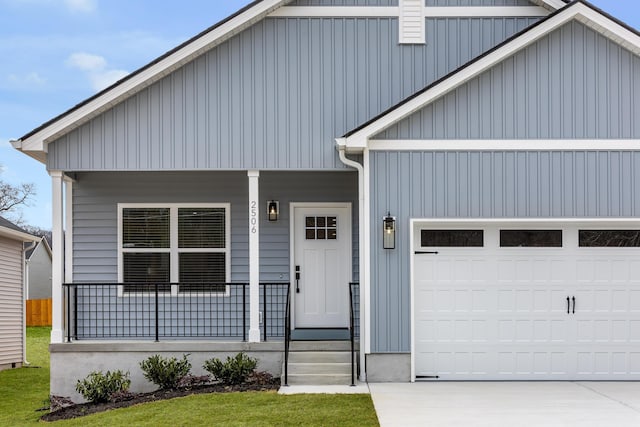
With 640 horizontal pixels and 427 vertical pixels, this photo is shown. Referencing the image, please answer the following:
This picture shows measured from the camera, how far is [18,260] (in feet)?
57.3

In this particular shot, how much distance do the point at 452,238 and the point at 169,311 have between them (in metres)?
4.85

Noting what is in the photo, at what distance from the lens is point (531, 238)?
10.1m

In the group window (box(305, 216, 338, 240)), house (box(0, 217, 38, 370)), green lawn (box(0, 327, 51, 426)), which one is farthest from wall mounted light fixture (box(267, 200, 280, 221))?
house (box(0, 217, 38, 370))

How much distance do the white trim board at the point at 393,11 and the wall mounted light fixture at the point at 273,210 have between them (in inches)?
120

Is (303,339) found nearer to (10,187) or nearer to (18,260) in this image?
(18,260)

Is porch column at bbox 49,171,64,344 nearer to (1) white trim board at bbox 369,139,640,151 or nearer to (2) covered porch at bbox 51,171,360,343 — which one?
(2) covered porch at bbox 51,171,360,343

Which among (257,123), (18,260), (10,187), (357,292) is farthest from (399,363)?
(10,187)

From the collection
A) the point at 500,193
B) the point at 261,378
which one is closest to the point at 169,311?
the point at 261,378

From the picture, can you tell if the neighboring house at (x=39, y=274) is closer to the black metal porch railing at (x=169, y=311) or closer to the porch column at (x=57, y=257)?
the black metal porch railing at (x=169, y=311)

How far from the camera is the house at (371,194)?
9.80 metres

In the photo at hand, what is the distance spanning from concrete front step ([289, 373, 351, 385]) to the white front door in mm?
2077

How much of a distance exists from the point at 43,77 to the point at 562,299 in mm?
52346

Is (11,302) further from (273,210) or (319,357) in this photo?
(319,357)

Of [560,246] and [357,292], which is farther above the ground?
[560,246]
